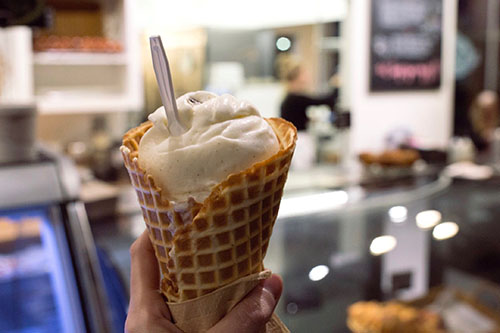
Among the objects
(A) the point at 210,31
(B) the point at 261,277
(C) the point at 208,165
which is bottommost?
(B) the point at 261,277

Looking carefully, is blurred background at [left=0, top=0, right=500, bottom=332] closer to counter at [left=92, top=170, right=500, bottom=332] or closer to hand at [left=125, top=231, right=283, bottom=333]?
counter at [left=92, top=170, right=500, bottom=332]

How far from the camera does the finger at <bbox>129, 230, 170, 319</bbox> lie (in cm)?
77

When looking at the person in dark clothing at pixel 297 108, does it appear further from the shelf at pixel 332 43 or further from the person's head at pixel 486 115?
the person's head at pixel 486 115

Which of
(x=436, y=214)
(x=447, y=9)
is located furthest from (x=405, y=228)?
(x=447, y=9)

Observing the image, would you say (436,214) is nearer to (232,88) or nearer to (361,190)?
(361,190)

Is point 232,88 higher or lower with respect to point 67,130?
higher

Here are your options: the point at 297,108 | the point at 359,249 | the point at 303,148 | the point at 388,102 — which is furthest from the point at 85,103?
the point at 388,102

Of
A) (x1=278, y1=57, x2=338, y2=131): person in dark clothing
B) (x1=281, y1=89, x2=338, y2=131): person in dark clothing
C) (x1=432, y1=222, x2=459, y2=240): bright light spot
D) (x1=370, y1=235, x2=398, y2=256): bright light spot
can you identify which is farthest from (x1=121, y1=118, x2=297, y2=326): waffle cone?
(x1=281, y1=89, x2=338, y2=131): person in dark clothing

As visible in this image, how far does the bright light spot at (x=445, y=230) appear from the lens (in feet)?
6.63

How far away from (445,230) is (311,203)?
61 cm

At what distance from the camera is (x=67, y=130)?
5.02m

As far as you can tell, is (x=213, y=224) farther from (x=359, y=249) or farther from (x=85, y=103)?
(x=85, y=103)

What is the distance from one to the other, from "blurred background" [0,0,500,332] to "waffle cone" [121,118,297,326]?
2.71 feet

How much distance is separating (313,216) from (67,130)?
3451mm
